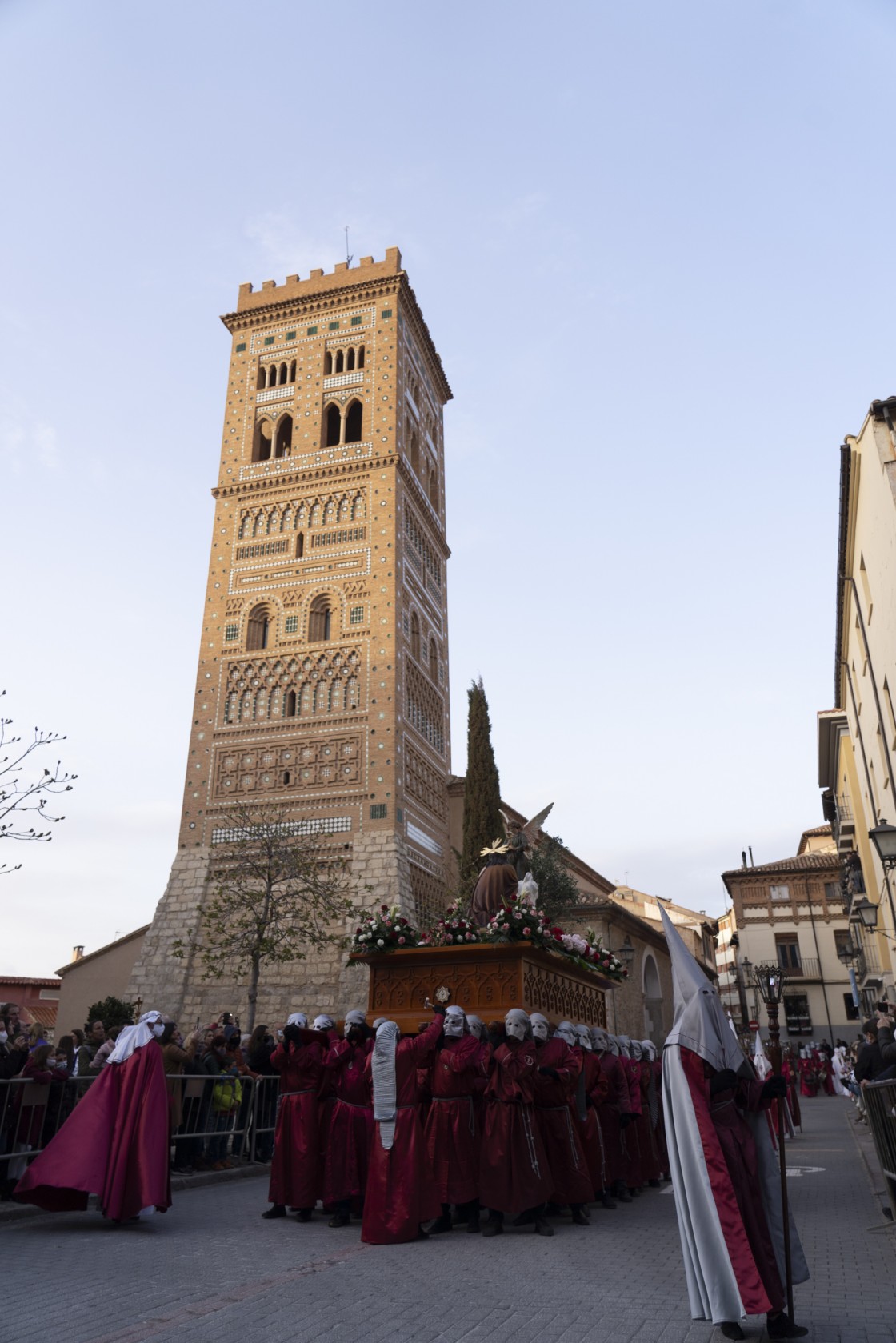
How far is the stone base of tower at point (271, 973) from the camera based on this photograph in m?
25.6

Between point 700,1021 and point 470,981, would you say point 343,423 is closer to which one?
point 470,981

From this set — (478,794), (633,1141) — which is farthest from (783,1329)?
(478,794)

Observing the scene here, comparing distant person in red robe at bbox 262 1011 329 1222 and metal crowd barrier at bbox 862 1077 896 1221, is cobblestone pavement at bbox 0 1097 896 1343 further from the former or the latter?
metal crowd barrier at bbox 862 1077 896 1221

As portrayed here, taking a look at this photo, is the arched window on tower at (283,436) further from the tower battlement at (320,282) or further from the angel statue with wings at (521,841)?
the angel statue with wings at (521,841)

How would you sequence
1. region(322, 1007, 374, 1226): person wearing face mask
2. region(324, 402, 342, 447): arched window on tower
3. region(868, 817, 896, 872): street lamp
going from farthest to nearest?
1. region(324, 402, 342, 447): arched window on tower
2. region(868, 817, 896, 872): street lamp
3. region(322, 1007, 374, 1226): person wearing face mask

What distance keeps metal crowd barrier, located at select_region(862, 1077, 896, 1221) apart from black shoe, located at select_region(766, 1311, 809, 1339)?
2.78m

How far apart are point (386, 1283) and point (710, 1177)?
7.40ft

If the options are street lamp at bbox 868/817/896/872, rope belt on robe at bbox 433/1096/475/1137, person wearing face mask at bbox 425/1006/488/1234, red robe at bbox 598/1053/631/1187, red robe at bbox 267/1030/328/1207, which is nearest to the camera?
person wearing face mask at bbox 425/1006/488/1234

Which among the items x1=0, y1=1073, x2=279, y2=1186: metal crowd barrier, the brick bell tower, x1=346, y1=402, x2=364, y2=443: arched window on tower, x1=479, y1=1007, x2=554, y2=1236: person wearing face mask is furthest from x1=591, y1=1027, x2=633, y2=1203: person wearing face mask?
x1=346, y1=402, x2=364, y2=443: arched window on tower

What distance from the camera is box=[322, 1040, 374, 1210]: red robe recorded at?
26.8 ft

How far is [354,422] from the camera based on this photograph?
1412 inches

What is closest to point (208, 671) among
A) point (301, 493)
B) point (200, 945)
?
point (301, 493)

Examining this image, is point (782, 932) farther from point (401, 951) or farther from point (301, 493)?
point (401, 951)

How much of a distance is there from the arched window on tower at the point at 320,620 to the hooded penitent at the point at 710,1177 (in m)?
27.1
